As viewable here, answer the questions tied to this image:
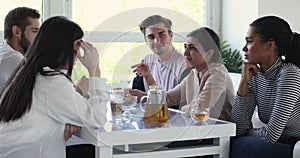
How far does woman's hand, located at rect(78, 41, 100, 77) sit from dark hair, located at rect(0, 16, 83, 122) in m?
0.11

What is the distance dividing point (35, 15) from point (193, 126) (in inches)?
Result: 62.2

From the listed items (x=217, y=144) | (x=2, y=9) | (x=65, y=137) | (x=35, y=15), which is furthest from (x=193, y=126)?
(x=2, y=9)

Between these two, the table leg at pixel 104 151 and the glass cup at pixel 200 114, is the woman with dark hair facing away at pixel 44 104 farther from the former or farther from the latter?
Result: the glass cup at pixel 200 114

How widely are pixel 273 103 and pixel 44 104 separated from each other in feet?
3.46

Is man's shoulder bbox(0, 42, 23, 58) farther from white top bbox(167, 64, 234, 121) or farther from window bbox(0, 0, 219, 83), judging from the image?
white top bbox(167, 64, 234, 121)

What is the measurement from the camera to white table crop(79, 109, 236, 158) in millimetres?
1810

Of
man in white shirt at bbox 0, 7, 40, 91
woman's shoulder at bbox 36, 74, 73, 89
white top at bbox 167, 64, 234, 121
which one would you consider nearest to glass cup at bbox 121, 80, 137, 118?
white top at bbox 167, 64, 234, 121

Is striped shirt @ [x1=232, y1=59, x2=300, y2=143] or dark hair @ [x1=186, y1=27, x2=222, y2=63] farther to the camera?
dark hair @ [x1=186, y1=27, x2=222, y2=63]

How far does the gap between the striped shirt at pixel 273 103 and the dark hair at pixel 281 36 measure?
0.20 ft

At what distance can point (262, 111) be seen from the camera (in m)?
2.27

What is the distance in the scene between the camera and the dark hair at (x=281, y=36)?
220 centimetres

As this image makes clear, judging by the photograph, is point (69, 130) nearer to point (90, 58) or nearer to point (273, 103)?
point (90, 58)

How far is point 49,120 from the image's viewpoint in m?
1.93

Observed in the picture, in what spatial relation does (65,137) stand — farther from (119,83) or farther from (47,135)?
(119,83)
